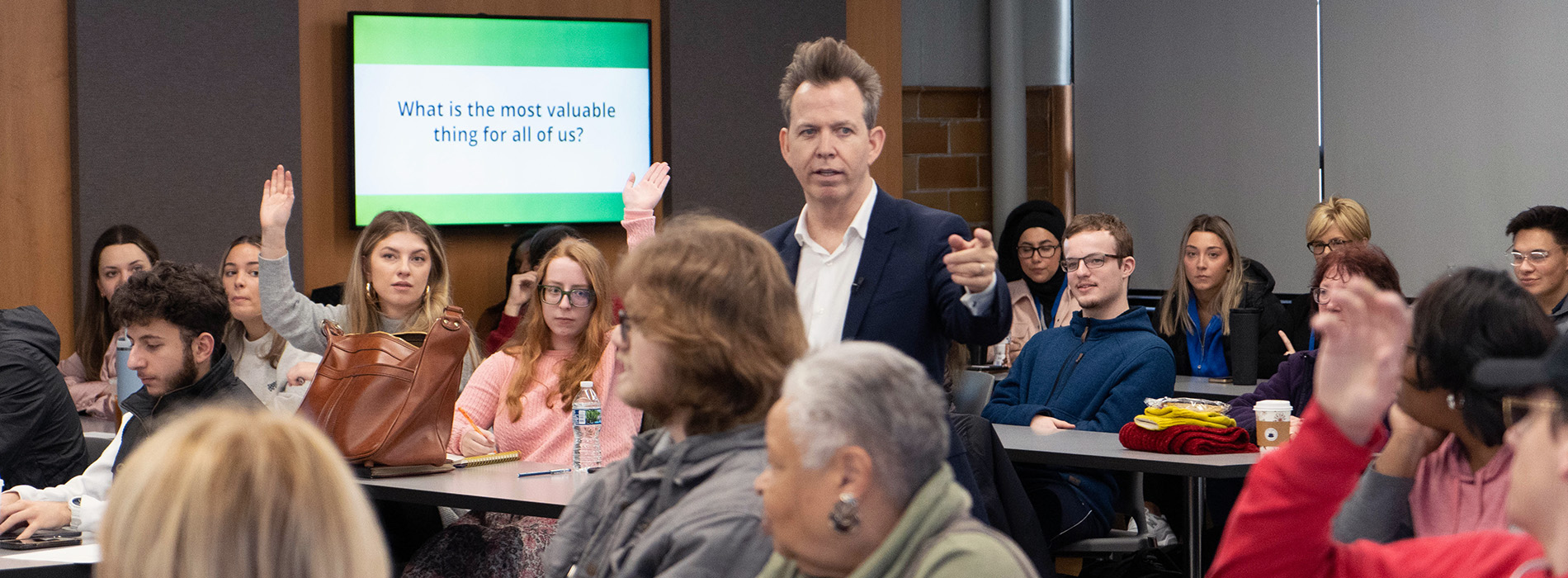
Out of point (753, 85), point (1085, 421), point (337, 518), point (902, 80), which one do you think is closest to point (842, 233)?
point (1085, 421)


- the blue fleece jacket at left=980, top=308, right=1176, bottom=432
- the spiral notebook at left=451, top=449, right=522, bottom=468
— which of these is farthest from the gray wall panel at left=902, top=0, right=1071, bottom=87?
the spiral notebook at left=451, top=449, right=522, bottom=468

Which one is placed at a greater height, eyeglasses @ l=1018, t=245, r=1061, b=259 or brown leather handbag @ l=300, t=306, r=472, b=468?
eyeglasses @ l=1018, t=245, r=1061, b=259

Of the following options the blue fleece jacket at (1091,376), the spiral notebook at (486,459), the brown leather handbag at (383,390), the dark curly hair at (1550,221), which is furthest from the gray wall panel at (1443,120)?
the brown leather handbag at (383,390)

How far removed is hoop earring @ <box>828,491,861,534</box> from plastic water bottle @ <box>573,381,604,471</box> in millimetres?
1950

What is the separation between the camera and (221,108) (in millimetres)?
5824

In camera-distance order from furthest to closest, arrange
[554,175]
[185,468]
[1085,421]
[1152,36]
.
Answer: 1. [1152,36]
2. [554,175]
3. [1085,421]
4. [185,468]

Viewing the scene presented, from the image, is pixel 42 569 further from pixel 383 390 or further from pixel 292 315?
pixel 292 315

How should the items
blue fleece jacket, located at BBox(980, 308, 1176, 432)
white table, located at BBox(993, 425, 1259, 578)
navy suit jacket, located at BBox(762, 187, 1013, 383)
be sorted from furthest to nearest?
blue fleece jacket, located at BBox(980, 308, 1176, 432)
white table, located at BBox(993, 425, 1259, 578)
navy suit jacket, located at BBox(762, 187, 1013, 383)

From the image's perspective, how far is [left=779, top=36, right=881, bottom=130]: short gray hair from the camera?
285 cm

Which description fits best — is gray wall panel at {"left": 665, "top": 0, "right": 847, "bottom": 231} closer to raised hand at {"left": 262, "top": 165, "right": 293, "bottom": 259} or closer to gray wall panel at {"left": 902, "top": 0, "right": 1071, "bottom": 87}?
gray wall panel at {"left": 902, "top": 0, "right": 1071, "bottom": 87}

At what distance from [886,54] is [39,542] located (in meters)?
5.08

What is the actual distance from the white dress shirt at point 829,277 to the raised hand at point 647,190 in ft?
2.41

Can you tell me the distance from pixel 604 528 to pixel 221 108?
4.53 meters

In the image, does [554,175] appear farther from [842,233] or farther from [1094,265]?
[842,233]
